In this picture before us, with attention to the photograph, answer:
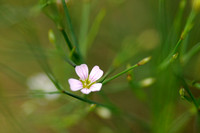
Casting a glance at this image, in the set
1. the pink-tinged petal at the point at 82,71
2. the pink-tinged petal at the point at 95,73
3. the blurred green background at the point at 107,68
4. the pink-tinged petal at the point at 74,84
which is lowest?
the pink-tinged petal at the point at 74,84

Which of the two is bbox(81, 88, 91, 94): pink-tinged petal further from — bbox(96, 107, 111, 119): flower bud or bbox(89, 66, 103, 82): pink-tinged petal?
bbox(96, 107, 111, 119): flower bud

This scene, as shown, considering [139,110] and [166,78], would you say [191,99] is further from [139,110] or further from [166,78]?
[139,110]

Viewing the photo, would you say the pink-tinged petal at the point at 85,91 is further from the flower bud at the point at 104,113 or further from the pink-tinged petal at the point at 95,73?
the flower bud at the point at 104,113

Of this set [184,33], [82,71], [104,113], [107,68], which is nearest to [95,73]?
[82,71]

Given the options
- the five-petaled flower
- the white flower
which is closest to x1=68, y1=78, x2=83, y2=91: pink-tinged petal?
the five-petaled flower

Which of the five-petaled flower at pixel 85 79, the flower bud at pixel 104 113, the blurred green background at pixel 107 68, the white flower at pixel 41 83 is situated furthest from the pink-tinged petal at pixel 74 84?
the white flower at pixel 41 83
